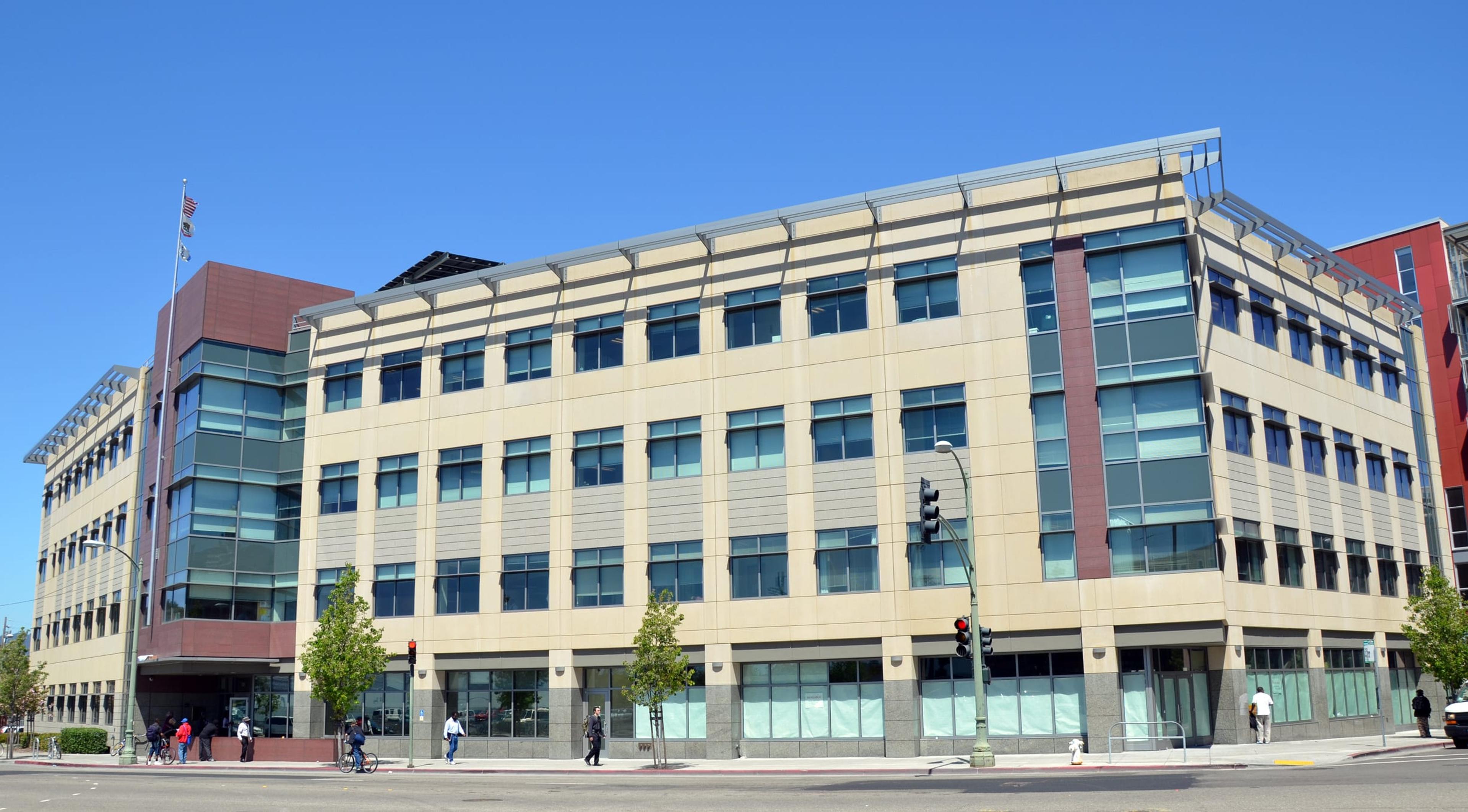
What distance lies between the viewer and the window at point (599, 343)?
47531 mm

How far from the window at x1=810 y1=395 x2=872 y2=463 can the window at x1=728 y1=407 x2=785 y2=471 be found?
4.21 feet

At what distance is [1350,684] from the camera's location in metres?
45.4

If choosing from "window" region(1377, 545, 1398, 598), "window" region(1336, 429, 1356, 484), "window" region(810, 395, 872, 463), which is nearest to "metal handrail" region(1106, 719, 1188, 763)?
"window" region(810, 395, 872, 463)

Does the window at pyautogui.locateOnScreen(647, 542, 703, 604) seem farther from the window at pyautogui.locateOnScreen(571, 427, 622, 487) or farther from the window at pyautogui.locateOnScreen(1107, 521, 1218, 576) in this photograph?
the window at pyautogui.locateOnScreen(1107, 521, 1218, 576)

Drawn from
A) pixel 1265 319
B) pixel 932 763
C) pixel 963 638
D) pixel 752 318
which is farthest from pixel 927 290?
pixel 932 763

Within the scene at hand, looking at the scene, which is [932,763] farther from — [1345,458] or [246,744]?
[246,744]

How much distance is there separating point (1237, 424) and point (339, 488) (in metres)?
35.5

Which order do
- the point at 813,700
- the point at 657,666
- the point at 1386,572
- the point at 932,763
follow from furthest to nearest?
the point at 1386,572 → the point at 813,700 → the point at 657,666 → the point at 932,763

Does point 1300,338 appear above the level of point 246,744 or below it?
above

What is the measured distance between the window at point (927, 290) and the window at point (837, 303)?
1.34 meters

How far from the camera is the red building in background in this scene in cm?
6384

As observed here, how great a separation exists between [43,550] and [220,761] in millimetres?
47436

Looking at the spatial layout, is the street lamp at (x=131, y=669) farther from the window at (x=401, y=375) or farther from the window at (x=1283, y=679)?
the window at (x=1283, y=679)

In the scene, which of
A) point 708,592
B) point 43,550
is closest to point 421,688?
point 708,592
